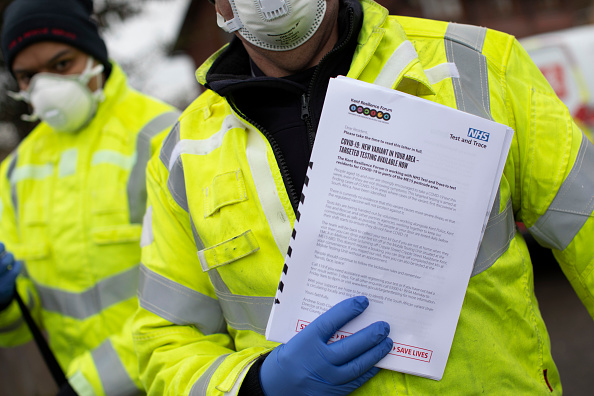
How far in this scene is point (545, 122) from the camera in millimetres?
1419

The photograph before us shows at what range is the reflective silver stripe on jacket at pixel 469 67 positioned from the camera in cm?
142

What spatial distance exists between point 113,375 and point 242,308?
2.71 feet

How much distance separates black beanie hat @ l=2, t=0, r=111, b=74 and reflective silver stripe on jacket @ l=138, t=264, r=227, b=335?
1550mm

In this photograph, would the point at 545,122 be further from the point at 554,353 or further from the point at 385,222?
the point at 554,353

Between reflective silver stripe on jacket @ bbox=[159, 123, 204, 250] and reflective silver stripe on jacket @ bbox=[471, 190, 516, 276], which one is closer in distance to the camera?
reflective silver stripe on jacket @ bbox=[471, 190, 516, 276]

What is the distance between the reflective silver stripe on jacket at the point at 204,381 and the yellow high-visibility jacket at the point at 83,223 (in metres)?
1.04

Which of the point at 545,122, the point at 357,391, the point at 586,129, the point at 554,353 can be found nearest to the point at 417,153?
the point at 545,122

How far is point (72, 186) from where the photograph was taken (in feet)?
8.68

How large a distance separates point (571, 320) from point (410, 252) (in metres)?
4.23

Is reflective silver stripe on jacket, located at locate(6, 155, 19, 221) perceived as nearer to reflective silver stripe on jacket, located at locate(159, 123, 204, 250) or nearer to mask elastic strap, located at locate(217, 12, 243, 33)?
reflective silver stripe on jacket, located at locate(159, 123, 204, 250)

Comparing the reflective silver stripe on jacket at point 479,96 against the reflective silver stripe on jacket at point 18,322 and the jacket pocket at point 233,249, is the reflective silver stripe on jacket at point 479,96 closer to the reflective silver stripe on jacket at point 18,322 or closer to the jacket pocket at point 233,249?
the jacket pocket at point 233,249

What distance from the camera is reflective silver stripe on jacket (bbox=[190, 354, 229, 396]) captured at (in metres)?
1.49

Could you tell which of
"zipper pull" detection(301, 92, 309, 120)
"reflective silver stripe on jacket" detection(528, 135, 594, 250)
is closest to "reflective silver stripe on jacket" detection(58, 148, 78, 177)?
"zipper pull" detection(301, 92, 309, 120)

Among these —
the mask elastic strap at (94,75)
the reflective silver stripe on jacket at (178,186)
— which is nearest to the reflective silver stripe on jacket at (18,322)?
the mask elastic strap at (94,75)
